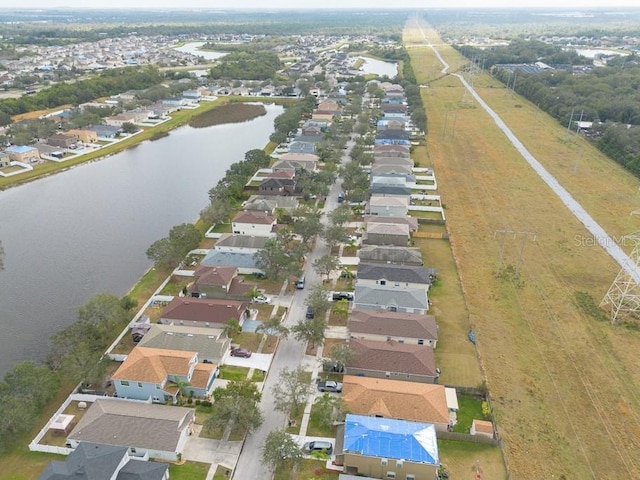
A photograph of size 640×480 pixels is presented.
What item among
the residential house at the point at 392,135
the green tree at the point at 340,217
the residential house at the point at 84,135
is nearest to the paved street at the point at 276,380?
the green tree at the point at 340,217

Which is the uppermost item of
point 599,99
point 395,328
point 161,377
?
point 599,99

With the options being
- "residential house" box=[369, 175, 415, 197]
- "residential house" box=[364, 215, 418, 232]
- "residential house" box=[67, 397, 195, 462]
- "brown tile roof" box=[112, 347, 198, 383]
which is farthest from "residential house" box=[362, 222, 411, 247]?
"residential house" box=[67, 397, 195, 462]

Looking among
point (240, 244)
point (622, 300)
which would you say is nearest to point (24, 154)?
point (240, 244)

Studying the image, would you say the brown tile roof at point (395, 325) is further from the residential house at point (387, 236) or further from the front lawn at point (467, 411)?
the residential house at point (387, 236)

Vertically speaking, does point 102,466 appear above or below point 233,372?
above

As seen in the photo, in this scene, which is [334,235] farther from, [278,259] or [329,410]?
[329,410]

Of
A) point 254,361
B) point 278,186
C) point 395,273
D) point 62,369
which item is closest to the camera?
point 62,369

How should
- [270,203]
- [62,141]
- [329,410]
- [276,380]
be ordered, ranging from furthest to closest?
1. [62,141]
2. [270,203]
3. [276,380]
4. [329,410]
